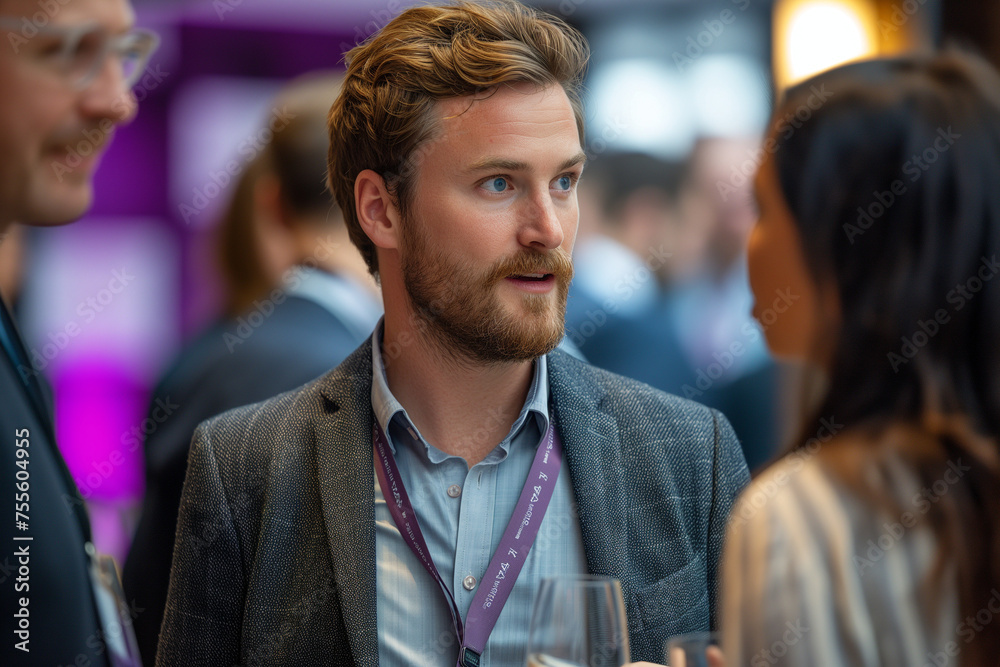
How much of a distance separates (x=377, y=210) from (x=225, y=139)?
16.9 ft

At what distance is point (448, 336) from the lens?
1843 millimetres

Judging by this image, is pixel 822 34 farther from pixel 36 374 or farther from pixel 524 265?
pixel 36 374

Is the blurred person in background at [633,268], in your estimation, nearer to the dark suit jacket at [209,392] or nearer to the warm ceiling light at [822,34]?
the warm ceiling light at [822,34]

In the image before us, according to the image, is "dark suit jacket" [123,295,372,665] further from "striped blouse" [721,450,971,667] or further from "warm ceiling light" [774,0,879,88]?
"warm ceiling light" [774,0,879,88]

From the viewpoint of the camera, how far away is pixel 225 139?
6.67 metres

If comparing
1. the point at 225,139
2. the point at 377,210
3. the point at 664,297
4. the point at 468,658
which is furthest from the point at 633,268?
the point at 225,139

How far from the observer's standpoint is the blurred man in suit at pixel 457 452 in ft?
5.60

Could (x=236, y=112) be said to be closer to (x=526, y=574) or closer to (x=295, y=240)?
(x=295, y=240)

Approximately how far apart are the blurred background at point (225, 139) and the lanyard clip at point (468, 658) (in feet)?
11.4

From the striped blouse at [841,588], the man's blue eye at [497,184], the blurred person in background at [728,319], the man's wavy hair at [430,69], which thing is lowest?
the blurred person in background at [728,319]

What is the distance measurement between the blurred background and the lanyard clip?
137 inches

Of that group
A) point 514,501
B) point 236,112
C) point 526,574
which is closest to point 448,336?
point 514,501

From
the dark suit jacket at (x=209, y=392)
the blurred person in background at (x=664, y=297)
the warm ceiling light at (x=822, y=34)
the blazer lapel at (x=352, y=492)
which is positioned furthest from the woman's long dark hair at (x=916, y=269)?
the warm ceiling light at (x=822, y=34)

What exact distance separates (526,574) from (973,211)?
1.03 meters
